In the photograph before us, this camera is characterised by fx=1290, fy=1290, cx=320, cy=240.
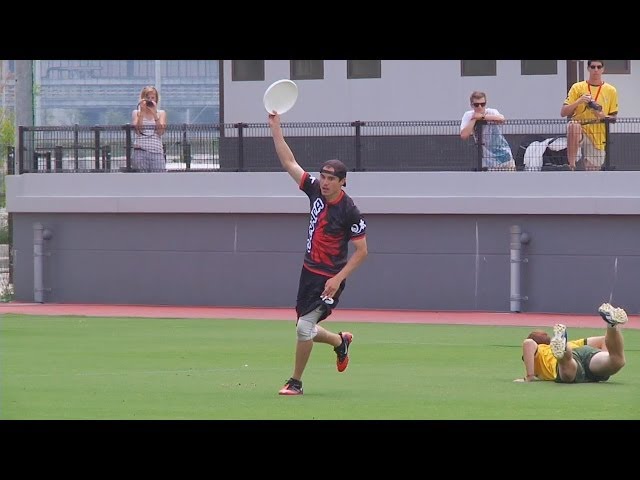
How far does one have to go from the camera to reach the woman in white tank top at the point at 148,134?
78.9 feet

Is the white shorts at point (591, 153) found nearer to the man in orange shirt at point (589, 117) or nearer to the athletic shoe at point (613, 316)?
the man in orange shirt at point (589, 117)

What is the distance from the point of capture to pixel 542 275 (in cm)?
2255

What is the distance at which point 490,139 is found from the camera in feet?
74.6

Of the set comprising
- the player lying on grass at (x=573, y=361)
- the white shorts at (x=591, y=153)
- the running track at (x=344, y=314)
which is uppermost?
the white shorts at (x=591, y=153)

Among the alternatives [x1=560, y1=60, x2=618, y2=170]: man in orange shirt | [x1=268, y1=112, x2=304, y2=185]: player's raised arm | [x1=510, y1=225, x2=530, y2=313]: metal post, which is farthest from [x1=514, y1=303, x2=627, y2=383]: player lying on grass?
[x1=560, y1=60, x2=618, y2=170]: man in orange shirt

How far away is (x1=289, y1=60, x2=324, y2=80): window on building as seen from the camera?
2631 cm

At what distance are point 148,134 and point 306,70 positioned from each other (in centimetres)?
390

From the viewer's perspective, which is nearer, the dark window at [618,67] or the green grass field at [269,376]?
the green grass field at [269,376]

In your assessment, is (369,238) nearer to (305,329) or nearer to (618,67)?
(618,67)

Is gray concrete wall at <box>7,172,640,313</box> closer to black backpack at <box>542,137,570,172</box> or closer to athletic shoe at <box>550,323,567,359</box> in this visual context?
black backpack at <box>542,137,570,172</box>

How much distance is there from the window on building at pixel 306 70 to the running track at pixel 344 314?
212 inches

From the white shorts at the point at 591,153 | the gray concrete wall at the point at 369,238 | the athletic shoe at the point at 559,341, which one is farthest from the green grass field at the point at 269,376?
the white shorts at the point at 591,153

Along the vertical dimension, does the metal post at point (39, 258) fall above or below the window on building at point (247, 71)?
below

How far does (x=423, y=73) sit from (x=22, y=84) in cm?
814
